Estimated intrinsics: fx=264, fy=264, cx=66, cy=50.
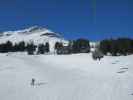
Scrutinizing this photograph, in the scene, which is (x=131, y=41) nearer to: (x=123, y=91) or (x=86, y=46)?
(x=86, y=46)

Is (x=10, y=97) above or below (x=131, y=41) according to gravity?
below

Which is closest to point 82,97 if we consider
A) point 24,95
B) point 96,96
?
point 96,96

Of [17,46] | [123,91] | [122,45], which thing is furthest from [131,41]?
[123,91]

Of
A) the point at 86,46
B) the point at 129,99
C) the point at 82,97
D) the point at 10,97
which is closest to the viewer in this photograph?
the point at 129,99

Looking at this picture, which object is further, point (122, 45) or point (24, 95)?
point (122, 45)

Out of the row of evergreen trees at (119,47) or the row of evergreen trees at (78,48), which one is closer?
the row of evergreen trees at (119,47)

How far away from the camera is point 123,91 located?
88.3 feet

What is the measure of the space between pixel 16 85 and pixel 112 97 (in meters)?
17.0

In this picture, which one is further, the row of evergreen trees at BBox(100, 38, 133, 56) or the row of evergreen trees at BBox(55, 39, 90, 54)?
the row of evergreen trees at BBox(55, 39, 90, 54)

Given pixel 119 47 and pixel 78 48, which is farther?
pixel 78 48

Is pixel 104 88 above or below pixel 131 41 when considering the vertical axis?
below

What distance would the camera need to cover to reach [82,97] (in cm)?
2538

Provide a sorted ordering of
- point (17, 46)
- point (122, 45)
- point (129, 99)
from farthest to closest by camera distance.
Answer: point (17, 46) < point (122, 45) < point (129, 99)

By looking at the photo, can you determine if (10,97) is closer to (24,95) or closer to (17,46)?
(24,95)
